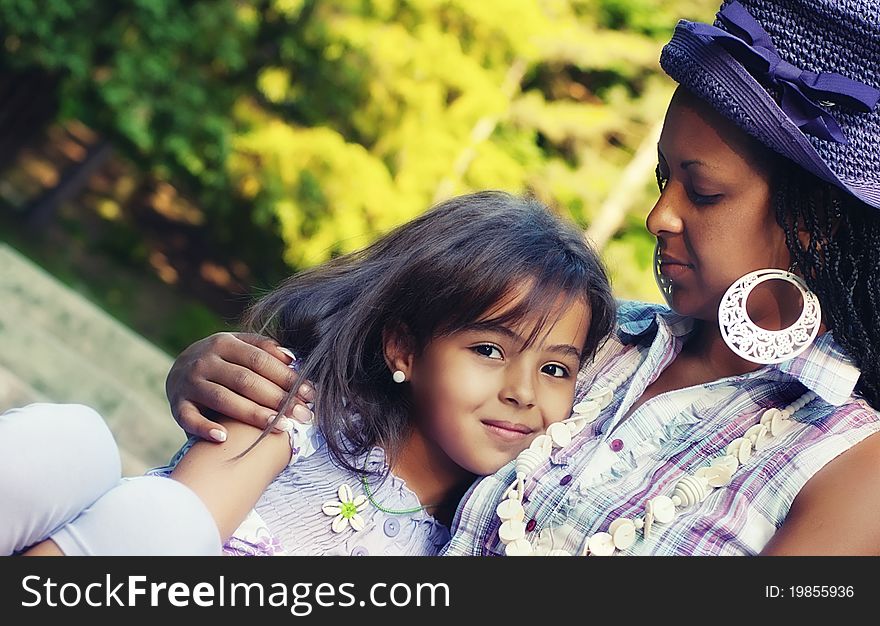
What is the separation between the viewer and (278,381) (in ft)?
7.73

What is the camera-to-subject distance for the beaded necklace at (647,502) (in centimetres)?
211

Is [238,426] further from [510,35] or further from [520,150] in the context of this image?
[520,150]

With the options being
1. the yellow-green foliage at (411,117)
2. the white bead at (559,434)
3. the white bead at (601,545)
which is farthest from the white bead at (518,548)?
the yellow-green foliage at (411,117)

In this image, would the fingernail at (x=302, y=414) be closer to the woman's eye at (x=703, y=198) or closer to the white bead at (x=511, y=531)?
the white bead at (x=511, y=531)

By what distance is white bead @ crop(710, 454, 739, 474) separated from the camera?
215 centimetres

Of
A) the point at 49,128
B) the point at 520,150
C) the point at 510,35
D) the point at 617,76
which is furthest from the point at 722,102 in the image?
the point at 49,128

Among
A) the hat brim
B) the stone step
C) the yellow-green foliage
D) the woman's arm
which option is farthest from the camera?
the yellow-green foliage

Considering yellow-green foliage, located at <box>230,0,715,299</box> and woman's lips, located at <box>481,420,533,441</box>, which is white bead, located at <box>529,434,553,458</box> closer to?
woman's lips, located at <box>481,420,533,441</box>

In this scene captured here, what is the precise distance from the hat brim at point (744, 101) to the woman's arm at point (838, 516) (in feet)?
1.57

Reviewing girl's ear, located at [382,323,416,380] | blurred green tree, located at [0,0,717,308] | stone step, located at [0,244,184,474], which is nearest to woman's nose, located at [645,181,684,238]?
girl's ear, located at [382,323,416,380]

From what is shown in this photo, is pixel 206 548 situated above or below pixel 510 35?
above

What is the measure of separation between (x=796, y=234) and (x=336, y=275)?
1074 mm

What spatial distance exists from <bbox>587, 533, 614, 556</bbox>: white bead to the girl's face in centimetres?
32

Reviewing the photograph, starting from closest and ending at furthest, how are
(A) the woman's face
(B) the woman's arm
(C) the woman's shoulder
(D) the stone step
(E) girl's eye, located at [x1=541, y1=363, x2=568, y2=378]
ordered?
(B) the woman's arm → (A) the woman's face → (E) girl's eye, located at [x1=541, y1=363, x2=568, y2=378] → (C) the woman's shoulder → (D) the stone step
